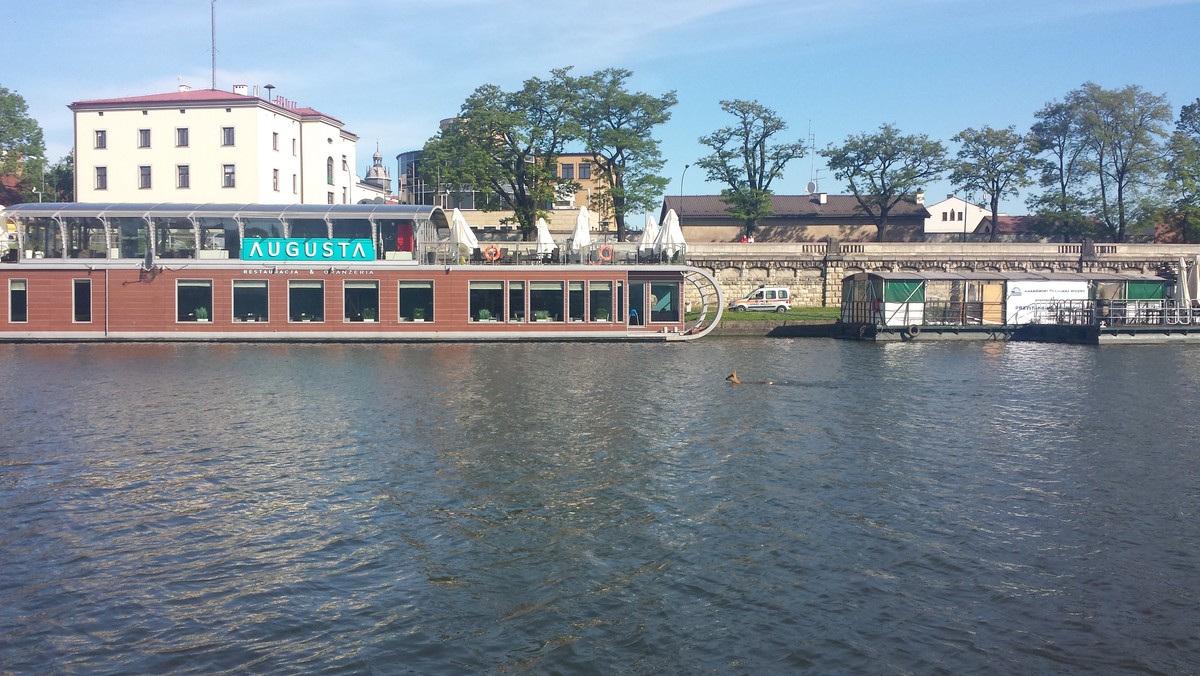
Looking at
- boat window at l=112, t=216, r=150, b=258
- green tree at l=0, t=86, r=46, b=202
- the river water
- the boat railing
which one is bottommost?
the river water

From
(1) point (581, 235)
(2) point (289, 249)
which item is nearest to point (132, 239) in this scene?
(2) point (289, 249)

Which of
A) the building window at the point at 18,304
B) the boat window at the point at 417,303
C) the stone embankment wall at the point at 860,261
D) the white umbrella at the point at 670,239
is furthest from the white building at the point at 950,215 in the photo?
the building window at the point at 18,304

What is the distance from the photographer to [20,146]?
9412 cm

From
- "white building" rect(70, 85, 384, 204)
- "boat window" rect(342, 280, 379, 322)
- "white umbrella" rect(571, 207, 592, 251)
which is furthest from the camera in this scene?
"white building" rect(70, 85, 384, 204)

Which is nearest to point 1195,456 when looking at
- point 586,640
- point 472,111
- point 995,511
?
point 995,511

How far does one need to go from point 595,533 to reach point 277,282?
133 feet

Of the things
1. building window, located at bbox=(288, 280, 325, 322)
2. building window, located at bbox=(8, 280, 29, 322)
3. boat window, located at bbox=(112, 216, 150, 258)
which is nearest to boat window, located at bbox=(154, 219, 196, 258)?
boat window, located at bbox=(112, 216, 150, 258)

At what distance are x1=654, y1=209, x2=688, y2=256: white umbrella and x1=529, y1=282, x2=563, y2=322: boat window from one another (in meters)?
6.32

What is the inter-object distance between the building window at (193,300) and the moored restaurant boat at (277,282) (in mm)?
55

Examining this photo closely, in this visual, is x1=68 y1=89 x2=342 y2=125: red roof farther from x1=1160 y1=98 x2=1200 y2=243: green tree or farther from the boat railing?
x1=1160 y1=98 x2=1200 y2=243: green tree

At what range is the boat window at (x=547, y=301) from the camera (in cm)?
5262

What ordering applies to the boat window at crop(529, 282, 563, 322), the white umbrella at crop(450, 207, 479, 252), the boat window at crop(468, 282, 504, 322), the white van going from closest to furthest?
the boat window at crop(468, 282, 504, 322) → the boat window at crop(529, 282, 563, 322) → the white umbrella at crop(450, 207, 479, 252) → the white van

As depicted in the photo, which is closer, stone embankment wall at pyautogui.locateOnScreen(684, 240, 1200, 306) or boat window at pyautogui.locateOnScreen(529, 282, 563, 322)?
boat window at pyautogui.locateOnScreen(529, 282, 563, 322)

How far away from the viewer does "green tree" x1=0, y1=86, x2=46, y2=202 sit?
90.9m
